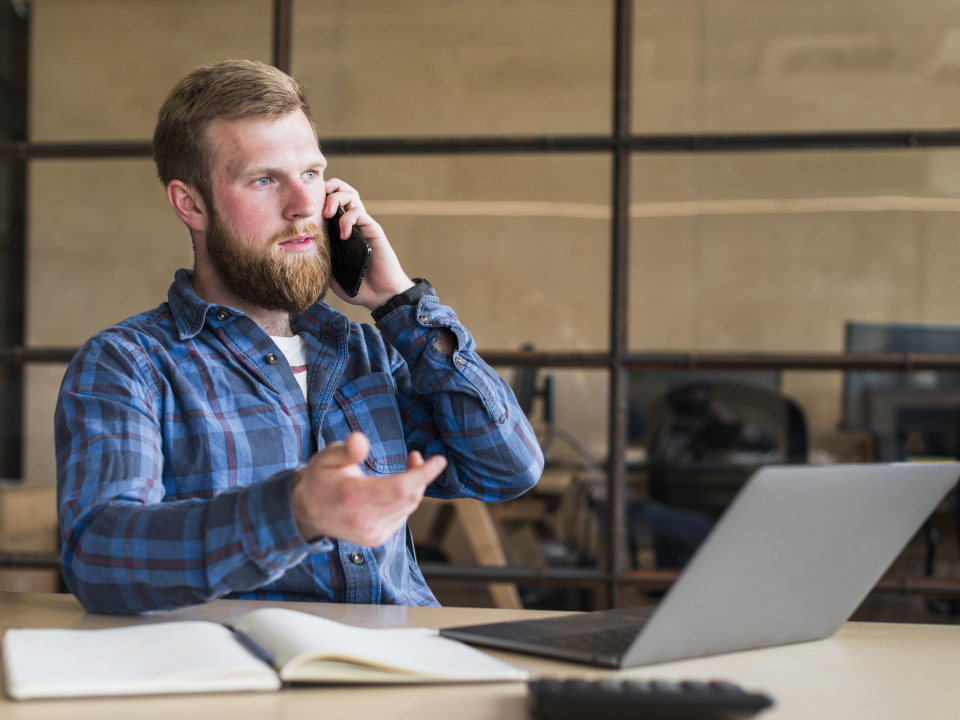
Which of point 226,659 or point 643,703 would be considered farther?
point 226,659

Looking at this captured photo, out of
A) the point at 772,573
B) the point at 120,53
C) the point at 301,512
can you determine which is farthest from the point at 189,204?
the point at 120,53

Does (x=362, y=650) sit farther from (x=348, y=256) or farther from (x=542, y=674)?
(x=348, y=256)

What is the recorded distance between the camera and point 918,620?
2.21m

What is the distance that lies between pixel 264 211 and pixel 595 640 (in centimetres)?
82

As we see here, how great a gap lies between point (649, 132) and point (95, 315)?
1511 mm

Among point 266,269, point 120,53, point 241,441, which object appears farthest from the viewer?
point 120,53

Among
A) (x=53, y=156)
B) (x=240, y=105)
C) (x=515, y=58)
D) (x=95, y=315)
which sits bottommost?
(x=95, y=315)

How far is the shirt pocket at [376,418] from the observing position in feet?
4.43

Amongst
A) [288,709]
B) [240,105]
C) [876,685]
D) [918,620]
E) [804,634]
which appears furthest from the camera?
[918,620]

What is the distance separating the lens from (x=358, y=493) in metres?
0.76

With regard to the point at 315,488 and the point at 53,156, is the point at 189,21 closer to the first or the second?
the point at 53,156

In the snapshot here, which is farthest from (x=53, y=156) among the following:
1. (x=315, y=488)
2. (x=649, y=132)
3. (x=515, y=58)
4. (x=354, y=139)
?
(x=315, y=488)

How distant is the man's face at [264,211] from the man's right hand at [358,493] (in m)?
0.60

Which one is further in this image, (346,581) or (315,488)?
(346,581)
